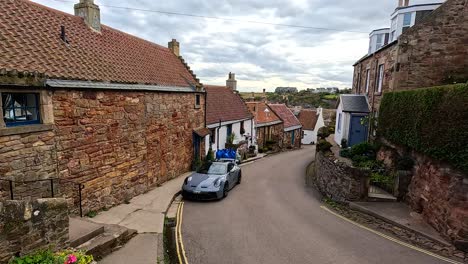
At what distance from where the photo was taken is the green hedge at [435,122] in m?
8.46

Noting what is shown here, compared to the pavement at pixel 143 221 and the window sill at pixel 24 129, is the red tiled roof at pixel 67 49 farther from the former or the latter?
the pavement at pixel 143 221

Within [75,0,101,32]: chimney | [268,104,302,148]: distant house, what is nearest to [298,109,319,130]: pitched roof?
[268,104,302,148]: distant house

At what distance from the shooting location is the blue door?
19250 mm

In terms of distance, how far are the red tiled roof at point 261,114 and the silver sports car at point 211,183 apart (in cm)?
1620

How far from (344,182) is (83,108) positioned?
36.9ft

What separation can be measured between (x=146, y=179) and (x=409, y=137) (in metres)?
11.9

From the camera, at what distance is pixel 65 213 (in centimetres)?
593

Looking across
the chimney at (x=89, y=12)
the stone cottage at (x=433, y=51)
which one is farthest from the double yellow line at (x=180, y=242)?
the stone cottage at (x=433, y=51)

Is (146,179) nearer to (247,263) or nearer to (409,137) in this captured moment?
(247,263)

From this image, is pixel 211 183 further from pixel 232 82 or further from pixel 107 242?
pixel 232 82

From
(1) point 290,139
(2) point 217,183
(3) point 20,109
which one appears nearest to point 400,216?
(2) point 217,183

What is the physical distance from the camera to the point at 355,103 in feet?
65.8

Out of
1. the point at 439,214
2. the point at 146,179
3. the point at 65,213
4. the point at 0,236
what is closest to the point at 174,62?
the point at 146,179

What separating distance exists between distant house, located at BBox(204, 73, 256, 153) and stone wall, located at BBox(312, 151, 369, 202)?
890 centimetres
